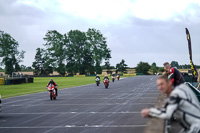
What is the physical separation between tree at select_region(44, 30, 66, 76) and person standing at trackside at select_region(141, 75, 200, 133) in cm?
12024

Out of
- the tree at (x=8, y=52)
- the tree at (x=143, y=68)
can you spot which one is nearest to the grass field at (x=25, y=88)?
the tree at (x=8, y=52)

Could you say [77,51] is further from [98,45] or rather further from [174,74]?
[174,74]

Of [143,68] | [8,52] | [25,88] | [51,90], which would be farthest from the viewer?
[143,68]

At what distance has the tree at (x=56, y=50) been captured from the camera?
124m

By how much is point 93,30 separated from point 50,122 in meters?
120

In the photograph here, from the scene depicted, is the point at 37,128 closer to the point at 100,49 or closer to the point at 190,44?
the point at 190,44

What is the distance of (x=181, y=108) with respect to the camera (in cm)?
426

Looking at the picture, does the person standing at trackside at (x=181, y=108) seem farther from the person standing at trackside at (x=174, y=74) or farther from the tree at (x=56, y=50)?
the tree at (x=56, y=50)

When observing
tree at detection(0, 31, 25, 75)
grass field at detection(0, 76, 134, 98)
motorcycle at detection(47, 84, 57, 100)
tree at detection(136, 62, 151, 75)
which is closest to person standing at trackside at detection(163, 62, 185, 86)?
motorcycle at detection(47, 84, 57, 100)

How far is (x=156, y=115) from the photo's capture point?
171 inches

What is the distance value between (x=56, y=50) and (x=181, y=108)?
121 metres

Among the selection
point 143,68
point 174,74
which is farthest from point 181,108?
point 143,68

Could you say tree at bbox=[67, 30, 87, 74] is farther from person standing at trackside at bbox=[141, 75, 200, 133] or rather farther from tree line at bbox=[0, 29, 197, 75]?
person standing at trackside at bbox=[141, 75, 200, 133]

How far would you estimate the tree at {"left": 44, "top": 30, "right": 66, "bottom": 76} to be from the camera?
124 metres
